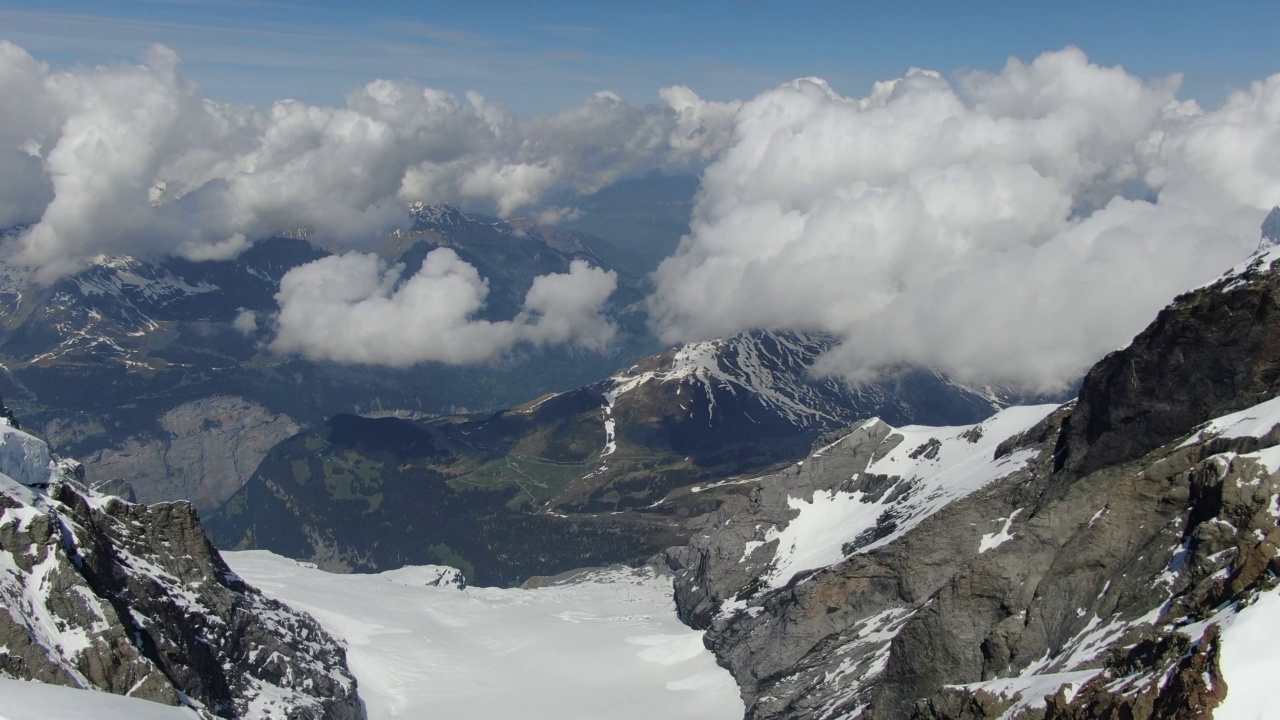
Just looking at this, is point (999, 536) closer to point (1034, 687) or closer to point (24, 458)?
point (1034, 687)

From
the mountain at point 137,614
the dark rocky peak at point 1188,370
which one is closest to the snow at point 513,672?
the mountain at point 137,614

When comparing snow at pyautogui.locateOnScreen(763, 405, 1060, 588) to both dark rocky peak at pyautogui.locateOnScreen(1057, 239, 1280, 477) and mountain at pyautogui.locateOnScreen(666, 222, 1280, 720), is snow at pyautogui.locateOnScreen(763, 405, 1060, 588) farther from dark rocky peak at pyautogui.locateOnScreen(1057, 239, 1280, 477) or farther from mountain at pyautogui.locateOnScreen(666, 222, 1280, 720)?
dark rocky peak at pyautogui.locateOnScreen(1057, 239, 1280, 477)

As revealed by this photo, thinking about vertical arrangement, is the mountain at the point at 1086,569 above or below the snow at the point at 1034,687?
above

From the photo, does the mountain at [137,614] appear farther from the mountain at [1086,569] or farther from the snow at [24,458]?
the mountain at [1086,569]

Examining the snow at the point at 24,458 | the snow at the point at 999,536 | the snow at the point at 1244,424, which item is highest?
the snow at the point at 24,458

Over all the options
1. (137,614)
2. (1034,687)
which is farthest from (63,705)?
(137,614)

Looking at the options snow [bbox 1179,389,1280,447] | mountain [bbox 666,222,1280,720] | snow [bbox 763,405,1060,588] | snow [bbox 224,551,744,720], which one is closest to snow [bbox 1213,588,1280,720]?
mountain [bbox 666,222,1280,720]
